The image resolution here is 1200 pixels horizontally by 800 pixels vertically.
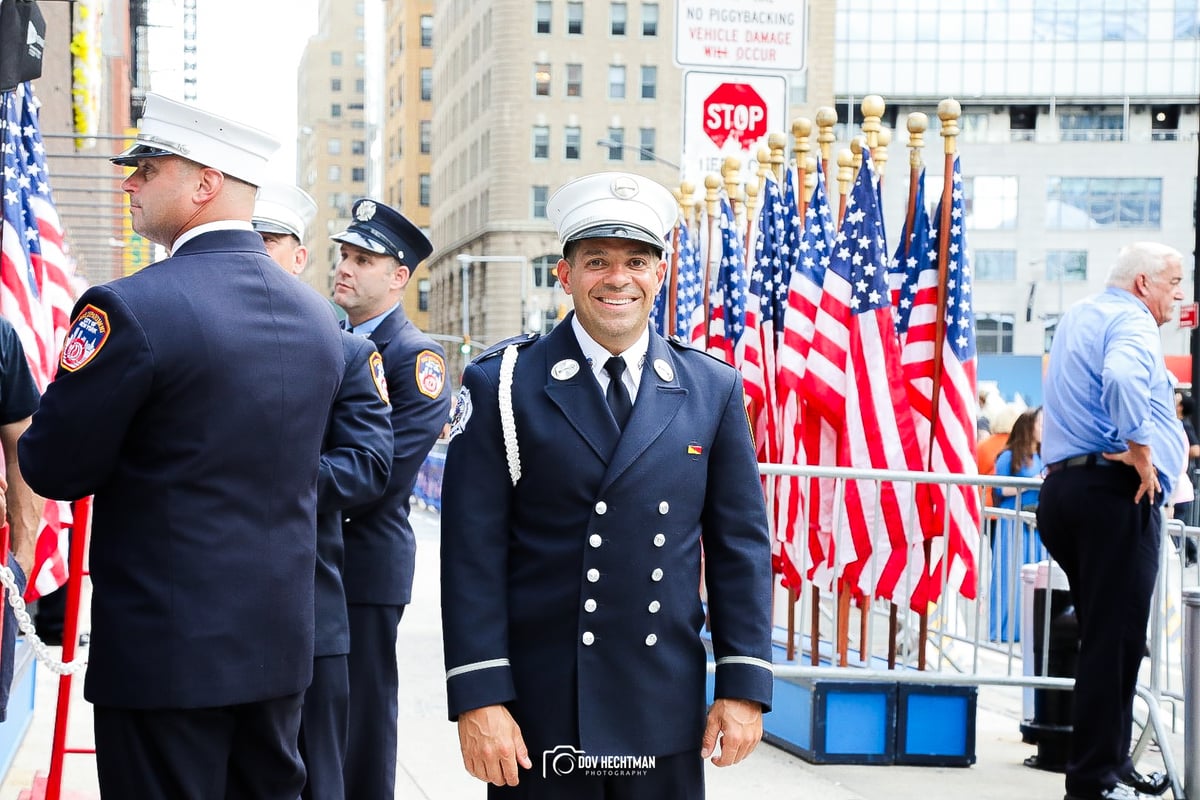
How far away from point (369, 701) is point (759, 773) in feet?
9.14

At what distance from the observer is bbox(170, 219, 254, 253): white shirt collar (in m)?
3.55

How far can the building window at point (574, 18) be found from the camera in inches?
3174

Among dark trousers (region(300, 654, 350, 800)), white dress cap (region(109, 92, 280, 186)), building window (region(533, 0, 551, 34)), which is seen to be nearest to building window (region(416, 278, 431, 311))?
building window (region(533, 0, 551, 34))

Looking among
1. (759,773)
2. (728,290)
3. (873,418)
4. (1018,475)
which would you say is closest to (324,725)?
(759,773)

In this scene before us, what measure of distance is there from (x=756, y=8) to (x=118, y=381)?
761cm

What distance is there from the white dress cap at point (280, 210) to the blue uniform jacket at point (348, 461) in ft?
2.21

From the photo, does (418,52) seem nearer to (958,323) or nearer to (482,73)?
(482,73)

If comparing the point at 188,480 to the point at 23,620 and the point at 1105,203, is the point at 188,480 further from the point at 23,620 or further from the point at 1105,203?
the point at 1105,203

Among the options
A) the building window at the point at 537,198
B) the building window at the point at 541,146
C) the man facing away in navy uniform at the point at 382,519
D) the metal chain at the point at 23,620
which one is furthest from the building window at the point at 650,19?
the metal chain at the point at 23,620

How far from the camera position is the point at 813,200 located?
30.9 ft

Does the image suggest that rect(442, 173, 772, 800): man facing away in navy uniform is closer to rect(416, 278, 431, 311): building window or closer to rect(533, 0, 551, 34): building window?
rect(533, 0, 551, 34): building window

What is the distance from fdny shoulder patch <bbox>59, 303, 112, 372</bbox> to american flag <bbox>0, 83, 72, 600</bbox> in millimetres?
3683

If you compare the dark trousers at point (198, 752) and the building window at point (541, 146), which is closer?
the dark trousers at point (198, 752)

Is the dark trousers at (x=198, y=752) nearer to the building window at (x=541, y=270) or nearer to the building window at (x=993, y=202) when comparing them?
the building window at (x=993, y=202)
